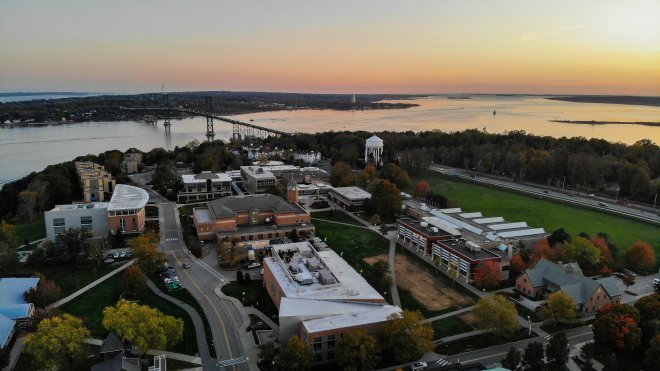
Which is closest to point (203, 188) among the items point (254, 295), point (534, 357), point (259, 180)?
point (259, 180)

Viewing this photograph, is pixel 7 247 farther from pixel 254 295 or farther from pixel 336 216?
pixel 336 216

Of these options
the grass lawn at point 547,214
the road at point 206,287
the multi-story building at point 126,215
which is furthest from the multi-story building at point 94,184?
the grass lawn at point 547,214

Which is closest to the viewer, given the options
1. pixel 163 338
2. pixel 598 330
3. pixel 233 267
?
pixel 163 338

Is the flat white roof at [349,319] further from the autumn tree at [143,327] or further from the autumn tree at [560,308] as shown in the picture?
the autumn tree at [560,308]

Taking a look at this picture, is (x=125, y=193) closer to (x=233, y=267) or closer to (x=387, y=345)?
(x=233, y=267)

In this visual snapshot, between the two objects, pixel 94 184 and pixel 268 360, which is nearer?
pixel 268 360

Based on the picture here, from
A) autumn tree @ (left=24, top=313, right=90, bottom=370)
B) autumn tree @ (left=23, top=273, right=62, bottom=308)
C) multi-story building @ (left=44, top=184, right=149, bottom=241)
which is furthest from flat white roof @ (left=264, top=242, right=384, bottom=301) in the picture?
multi-story building @ (left=44, top=184, right=149, bottom=241)

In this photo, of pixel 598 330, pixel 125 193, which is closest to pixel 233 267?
pixel 125 193
